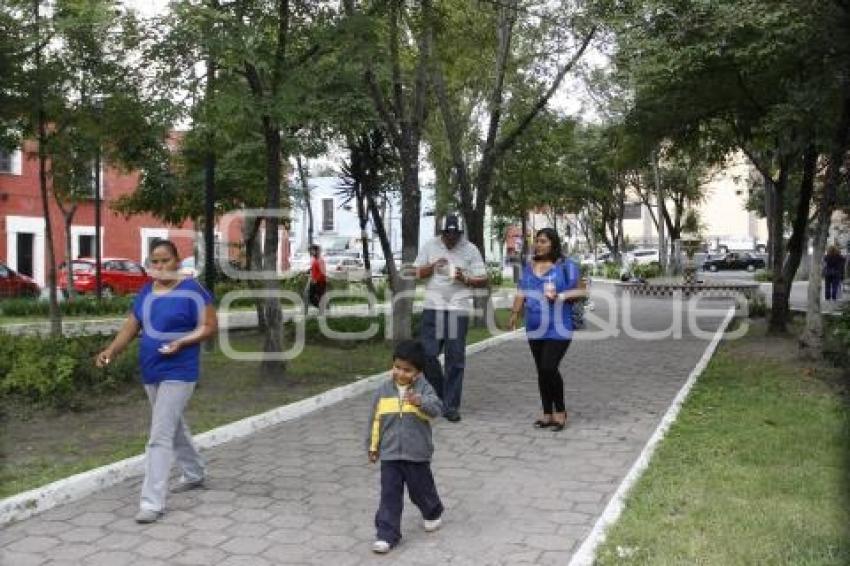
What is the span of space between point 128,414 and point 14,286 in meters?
19.5

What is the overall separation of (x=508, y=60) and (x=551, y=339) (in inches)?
426

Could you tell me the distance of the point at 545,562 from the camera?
4.45m

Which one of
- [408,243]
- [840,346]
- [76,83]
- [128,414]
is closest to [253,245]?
[408,243]

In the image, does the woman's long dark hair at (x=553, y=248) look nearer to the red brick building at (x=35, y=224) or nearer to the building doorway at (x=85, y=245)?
the red brick building at (x=35, y=224)

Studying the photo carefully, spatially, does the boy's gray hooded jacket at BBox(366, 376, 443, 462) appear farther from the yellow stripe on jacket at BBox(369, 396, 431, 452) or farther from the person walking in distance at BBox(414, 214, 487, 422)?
the person walking in distance at BBox(414, 214, 487, 422)

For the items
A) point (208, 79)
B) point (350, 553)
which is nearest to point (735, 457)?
point (350, 553)

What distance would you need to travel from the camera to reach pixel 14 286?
25344 millimetres

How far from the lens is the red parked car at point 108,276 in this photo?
2738 cm

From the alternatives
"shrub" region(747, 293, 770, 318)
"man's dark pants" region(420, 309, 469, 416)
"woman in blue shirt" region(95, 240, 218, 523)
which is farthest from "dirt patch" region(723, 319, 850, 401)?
"woman in blue shirt" region(95, 240, 218, 523)

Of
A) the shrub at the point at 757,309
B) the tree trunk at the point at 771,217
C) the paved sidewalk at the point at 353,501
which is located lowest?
the paved sidewalk at the point at 353,501

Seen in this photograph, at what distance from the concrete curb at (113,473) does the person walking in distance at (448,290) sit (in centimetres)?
142

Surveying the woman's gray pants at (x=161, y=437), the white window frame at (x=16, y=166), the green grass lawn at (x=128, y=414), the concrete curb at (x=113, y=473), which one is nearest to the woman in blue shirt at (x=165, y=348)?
the woman's gray pants at (x=161, y=437)

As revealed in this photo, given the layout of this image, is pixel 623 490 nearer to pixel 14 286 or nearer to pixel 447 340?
pixel 447 340

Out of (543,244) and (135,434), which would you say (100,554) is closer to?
(135,434)
